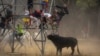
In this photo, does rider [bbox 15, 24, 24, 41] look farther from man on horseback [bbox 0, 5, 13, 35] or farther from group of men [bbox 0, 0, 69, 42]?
man on horseback [bbox 0, 5, 13, 35]

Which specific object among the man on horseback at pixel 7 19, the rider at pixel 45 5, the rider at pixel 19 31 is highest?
the rider at pixel 45 5

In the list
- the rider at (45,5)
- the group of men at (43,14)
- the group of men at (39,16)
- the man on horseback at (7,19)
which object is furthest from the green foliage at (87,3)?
the rider at (45,5)

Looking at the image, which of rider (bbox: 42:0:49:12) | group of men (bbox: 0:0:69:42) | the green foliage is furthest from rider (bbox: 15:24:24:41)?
the green foliage

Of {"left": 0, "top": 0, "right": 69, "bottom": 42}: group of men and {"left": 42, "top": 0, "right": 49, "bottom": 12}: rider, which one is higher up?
{"left": 42, "top": 0, "right": 49, "bottom": 12}: rider

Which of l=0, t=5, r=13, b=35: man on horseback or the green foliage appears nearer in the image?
l=0, t=5, r=13, b=35: man on horseback

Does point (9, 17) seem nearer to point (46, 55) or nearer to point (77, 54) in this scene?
point (46, 55)

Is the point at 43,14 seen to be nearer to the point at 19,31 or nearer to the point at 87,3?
the point at 19,31

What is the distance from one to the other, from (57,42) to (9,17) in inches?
123

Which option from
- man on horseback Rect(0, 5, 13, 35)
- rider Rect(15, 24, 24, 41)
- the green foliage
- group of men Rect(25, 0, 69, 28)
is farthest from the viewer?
the green foliage


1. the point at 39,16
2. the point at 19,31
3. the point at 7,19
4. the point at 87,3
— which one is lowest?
the point at 19,31

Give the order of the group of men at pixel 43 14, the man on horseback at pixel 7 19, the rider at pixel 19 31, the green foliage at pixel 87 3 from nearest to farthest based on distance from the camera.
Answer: the group of men at pixel 43 14, the man on horseback at pixel 7 19, the rider at pixel 19 31, the green foliage at pixel 87 3

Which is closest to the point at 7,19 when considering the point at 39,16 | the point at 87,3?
the point at 39,16

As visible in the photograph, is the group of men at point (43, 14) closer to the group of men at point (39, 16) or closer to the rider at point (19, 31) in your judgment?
the group of men at point (39, 16)

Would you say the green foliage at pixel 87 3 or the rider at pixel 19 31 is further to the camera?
the green foliage at pixel 87 3
